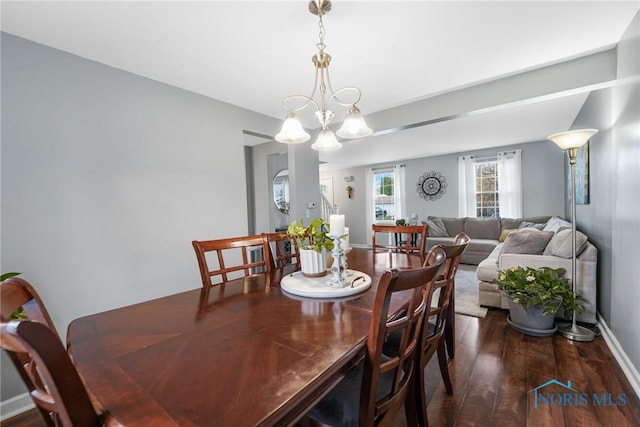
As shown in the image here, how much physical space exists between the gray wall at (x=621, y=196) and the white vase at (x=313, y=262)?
6.46 feet

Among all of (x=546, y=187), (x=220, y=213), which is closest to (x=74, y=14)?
(x=220, y=213)

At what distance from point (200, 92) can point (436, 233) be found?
515 cm

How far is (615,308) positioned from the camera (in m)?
2.06

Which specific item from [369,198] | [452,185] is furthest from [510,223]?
[369,198]

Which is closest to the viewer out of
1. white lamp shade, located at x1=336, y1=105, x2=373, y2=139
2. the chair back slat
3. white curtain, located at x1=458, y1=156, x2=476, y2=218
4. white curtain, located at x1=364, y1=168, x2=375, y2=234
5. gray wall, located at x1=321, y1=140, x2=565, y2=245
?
the chair back slat

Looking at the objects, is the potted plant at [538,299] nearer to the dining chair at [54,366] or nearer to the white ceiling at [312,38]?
the white ceiling at [312,38]

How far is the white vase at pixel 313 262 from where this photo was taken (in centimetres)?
149

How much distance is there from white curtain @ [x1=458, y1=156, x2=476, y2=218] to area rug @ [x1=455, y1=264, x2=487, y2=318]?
6.22 feet

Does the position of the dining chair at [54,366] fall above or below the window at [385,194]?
below

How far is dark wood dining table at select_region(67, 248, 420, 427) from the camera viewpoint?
57 cm

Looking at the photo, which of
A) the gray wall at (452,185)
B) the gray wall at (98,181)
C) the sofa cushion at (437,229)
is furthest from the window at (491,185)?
the gray wall at (98,181)

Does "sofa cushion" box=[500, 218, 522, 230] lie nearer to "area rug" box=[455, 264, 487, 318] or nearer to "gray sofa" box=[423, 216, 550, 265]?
"gray sofa" box=[423, 216, 550, 265]

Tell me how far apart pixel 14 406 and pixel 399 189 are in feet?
22.5


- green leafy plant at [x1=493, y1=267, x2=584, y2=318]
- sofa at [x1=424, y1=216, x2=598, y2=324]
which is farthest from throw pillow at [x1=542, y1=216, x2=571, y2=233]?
green leafy plant at [x1=493, y1=267, x2=584, y2=318]
